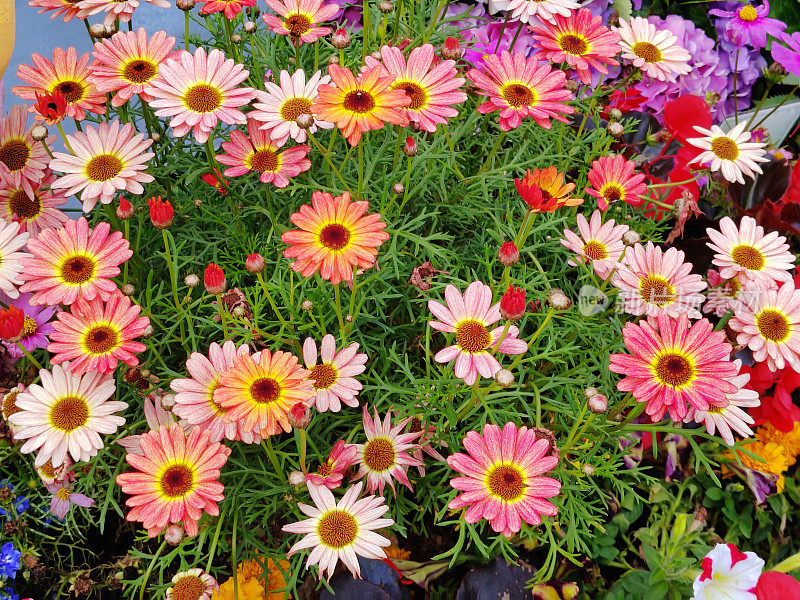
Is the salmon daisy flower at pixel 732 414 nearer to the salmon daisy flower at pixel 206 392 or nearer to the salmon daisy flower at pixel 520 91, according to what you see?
the salmon daisy flower at pixel 520 91

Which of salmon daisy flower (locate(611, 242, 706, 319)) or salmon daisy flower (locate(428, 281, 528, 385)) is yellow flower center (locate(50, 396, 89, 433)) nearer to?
salmon daisy flower (locate(428, 281, 528, 385))

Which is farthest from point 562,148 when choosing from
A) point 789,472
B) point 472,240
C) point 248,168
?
point 789,472

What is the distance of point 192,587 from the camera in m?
0.86

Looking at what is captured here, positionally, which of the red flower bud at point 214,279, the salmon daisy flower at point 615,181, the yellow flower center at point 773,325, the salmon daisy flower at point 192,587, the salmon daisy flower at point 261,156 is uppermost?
the salmon daisy flower at point 615,181

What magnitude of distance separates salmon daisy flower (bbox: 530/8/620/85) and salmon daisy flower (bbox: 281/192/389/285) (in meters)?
0.49

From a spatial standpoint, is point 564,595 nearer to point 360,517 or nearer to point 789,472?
point 360,517

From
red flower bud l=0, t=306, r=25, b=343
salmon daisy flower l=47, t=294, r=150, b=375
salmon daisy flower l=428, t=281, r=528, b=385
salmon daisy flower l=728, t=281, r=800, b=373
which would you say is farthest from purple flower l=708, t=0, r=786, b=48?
red flower bud l=0, t=306, r=25, b=343

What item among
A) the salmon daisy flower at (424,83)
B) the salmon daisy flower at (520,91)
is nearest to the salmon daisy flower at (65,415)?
the salmon daisy flower at (424,83)

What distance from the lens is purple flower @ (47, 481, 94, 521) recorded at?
3.34ft

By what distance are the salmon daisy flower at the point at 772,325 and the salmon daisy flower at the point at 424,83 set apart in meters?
0.52

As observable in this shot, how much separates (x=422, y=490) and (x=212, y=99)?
2.20 feet

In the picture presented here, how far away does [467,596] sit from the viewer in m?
1.07

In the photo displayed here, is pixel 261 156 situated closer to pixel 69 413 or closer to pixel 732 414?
pixel 69 413

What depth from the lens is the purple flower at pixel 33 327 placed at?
1.08 metres
